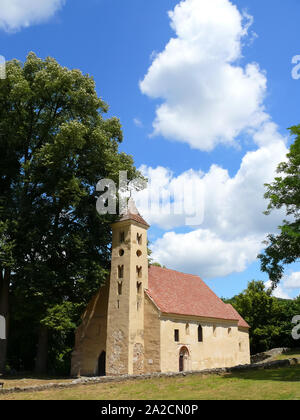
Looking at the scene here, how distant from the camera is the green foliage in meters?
49.2

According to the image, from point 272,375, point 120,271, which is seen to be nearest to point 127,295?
point 120,271

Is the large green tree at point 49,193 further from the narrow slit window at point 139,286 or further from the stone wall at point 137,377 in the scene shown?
the stone wall at point 137,377

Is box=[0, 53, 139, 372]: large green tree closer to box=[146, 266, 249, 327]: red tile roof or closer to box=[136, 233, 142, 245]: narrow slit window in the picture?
box=[136, 233, 142, 245]: narrow slit window

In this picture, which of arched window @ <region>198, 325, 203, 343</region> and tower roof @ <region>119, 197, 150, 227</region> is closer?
tower roof @ <region>119, 197, 150, 227</region>

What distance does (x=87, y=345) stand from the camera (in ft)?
113

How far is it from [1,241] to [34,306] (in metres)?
5.61

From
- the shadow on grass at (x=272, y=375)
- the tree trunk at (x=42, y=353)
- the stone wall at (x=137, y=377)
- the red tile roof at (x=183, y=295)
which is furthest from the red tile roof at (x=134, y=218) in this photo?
the shadow on grass at (x=272, y=375)

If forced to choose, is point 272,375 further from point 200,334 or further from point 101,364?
point 101,364

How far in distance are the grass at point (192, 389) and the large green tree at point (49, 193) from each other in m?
8.97

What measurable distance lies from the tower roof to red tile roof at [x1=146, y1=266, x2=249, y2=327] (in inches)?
217

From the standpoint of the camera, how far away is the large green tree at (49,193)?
1154 inches

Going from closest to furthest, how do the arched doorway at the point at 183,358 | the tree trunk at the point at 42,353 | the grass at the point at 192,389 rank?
the grass at the point at 192,389 < the arched doorway at the point at 183,358 < the tree trunk at the point at 42,353

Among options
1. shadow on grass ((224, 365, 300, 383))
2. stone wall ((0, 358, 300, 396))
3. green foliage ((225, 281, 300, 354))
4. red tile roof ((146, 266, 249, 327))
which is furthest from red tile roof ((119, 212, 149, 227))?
green foliage ((225, 281, 300, 354))

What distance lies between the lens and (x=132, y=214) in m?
34.0
